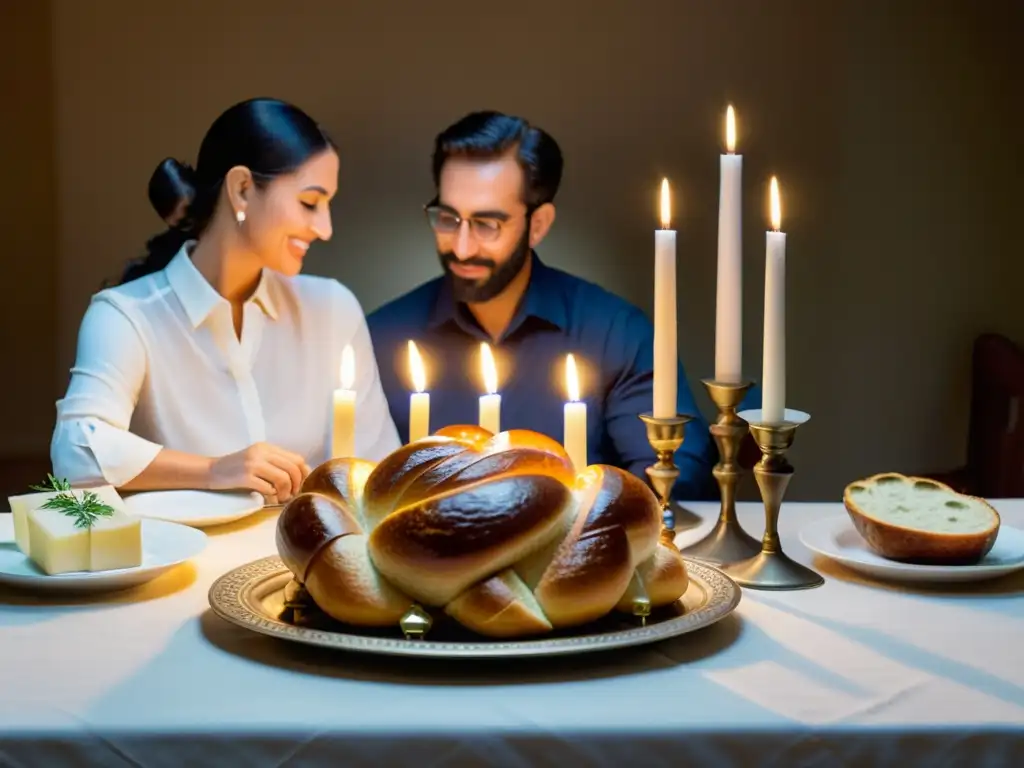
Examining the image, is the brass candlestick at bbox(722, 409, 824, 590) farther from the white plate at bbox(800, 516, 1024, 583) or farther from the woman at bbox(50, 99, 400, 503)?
the woman at bbox(50, 99, 400, 503)

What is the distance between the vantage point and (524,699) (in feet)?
4.16

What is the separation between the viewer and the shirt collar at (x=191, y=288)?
9.33ft

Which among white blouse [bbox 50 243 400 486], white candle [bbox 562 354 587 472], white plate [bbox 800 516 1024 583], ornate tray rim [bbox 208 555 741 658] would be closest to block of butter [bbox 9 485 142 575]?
ornate tray rim [bbox 208 555 741 658]

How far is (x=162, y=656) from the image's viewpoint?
1.41 m

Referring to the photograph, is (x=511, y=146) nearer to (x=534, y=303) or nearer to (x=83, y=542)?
(x=534, y=303)

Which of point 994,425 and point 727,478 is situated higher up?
point 727,478

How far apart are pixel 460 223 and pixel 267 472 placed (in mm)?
803

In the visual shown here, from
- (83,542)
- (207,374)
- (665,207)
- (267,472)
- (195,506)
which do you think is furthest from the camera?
(207,374)

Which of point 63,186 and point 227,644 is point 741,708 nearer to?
point 227,644

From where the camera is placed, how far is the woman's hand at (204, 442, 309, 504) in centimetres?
246

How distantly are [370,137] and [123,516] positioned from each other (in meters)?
1.48

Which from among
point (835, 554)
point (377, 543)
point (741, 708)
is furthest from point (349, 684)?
point (835, 554)

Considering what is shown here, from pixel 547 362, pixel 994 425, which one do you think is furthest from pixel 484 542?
pixel 994 425

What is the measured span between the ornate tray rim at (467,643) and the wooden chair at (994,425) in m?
1.75
